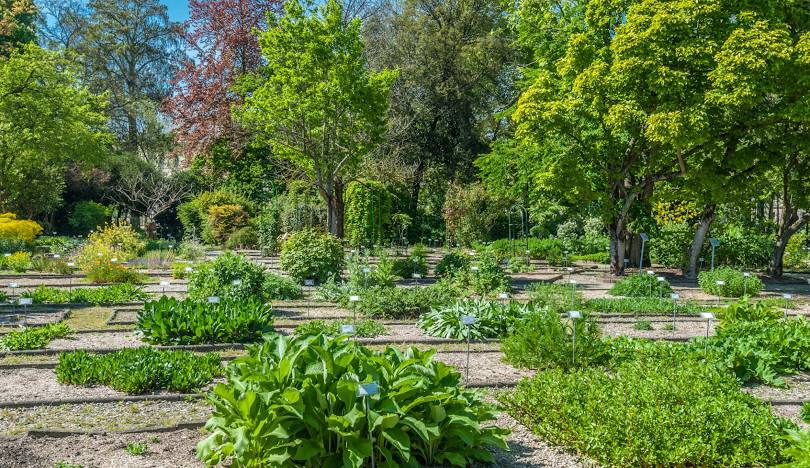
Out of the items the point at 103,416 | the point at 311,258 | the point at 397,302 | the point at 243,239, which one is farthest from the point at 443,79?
the point at 103,416

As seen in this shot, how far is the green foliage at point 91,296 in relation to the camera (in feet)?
37.3

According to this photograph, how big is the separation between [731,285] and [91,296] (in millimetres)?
11877

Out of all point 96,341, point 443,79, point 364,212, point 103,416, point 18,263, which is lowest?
point 103,416

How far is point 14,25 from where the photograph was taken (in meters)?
14.5

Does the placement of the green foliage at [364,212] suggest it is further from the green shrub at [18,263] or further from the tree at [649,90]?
the green shrub at [18,263]

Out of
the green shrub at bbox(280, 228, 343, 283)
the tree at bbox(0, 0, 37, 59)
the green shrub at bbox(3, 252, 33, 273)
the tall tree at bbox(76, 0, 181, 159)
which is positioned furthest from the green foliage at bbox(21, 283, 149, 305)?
the tall tree at bbox(76, 0, 181, 159)

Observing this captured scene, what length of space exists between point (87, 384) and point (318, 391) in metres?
3.49

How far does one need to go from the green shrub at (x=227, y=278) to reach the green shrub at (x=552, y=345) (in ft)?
15.3

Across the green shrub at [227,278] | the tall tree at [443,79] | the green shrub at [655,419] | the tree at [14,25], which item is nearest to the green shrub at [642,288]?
the green shrub at [227,278]

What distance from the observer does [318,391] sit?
13.6 feet

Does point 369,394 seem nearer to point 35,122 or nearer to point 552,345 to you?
point 552,345

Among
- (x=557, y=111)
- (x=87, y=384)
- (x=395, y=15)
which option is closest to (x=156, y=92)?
(x=395, y=15)

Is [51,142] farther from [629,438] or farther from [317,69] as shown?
[629,438]

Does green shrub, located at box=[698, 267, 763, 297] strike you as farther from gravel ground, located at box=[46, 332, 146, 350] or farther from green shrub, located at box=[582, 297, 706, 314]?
gravel ground, located at box=[46, 332, 146, 350]
